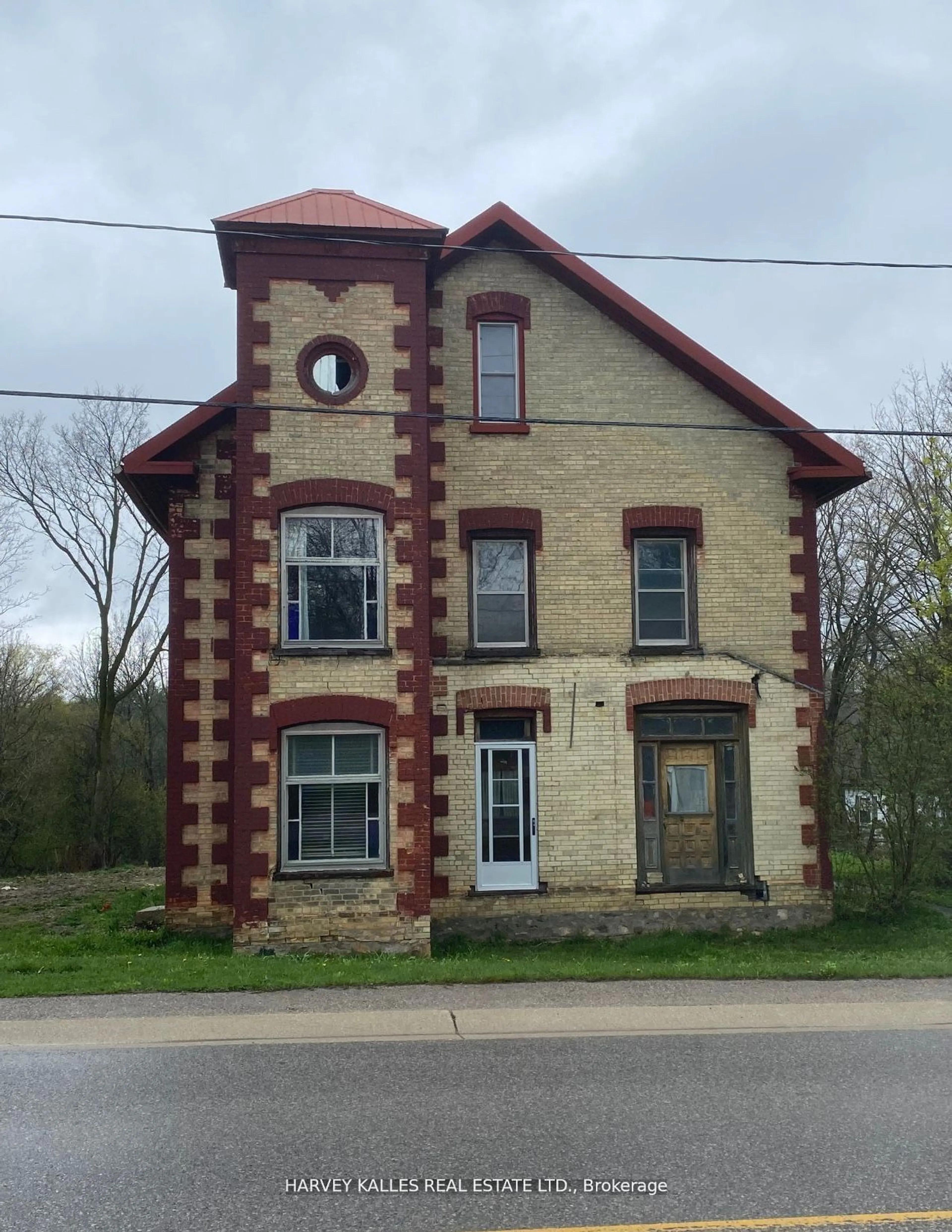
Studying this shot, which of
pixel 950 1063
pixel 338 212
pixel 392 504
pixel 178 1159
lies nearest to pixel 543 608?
pixel 392 504

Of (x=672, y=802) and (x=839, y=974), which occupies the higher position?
(x=672, y=802)

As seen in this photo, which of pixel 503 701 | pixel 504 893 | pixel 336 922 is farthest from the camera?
pixel 503 701

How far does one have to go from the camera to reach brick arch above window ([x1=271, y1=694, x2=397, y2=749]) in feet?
47.3

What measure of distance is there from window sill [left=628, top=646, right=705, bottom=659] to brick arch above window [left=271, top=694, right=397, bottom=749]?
365cm

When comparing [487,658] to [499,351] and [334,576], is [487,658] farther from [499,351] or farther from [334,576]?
[499,351]

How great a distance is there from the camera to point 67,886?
22.1 m

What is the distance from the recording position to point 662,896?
16.0m

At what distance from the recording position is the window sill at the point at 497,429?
16.3 meters

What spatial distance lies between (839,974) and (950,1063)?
362cm

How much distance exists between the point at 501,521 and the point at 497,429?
1.34m

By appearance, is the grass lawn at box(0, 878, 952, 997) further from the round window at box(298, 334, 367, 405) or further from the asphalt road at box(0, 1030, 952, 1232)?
the round window at box(298, 334, 367, 405)

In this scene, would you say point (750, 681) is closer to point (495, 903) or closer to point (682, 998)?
point (495, 903)

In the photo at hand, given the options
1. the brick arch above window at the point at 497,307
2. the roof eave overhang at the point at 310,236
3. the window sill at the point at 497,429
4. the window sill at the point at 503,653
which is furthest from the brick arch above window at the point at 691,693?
the roof eave overhang at the point at 310,236

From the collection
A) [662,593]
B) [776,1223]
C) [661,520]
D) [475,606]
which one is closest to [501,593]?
[475,606]
